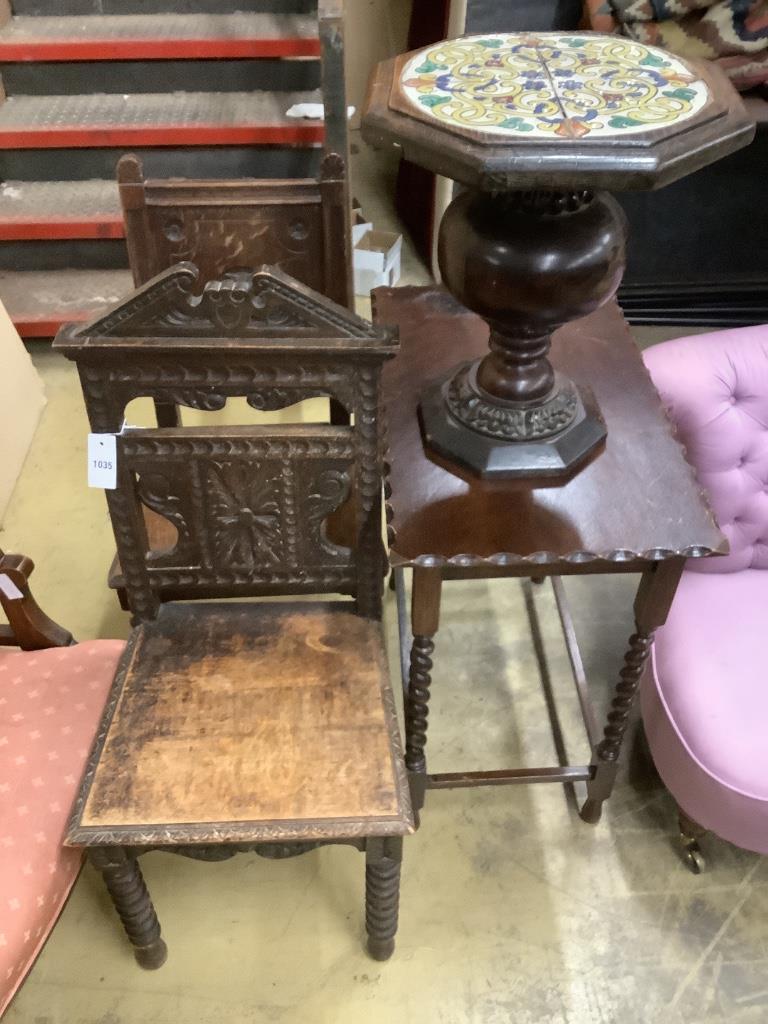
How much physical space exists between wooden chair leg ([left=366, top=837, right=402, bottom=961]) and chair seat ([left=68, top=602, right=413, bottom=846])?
0.34 feet

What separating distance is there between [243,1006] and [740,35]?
249 centimetres

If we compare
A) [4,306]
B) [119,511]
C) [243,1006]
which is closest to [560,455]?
[119,511]

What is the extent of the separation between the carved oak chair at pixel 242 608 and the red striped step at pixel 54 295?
5.12 feet

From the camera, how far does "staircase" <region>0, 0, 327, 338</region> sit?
2.51 metres

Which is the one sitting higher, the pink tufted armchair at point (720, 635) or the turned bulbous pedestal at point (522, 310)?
the turned bulbous pedestal at point (522, 310)

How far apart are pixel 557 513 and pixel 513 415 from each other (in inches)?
6.2

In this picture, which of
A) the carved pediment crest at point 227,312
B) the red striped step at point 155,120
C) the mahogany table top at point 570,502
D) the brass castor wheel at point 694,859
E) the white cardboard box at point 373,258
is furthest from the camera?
the white cardboard box at point 373,258

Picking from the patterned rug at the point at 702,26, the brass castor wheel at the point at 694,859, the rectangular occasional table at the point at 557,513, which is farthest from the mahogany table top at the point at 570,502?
the patterned rug at the point at 702,26

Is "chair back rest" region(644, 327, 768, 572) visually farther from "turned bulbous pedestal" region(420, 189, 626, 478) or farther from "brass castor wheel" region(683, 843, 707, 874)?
"brass castor wheel" region(683, 843, 707, 874)

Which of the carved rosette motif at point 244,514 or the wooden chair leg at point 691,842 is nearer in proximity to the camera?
the carved rosette motif at point 244,514

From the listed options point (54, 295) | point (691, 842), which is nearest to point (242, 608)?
point (691, 842)

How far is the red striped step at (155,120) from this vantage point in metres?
2.46

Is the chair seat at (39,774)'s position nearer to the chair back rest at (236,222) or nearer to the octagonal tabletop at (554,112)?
the chair back rest at (236,222)

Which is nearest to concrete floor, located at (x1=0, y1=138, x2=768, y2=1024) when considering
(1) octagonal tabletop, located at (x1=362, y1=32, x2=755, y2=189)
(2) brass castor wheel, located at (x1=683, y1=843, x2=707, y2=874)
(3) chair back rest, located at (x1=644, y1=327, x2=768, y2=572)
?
(2) brass castor wheel, located at (x1=683, y1=843, x2=707, y2=874)
